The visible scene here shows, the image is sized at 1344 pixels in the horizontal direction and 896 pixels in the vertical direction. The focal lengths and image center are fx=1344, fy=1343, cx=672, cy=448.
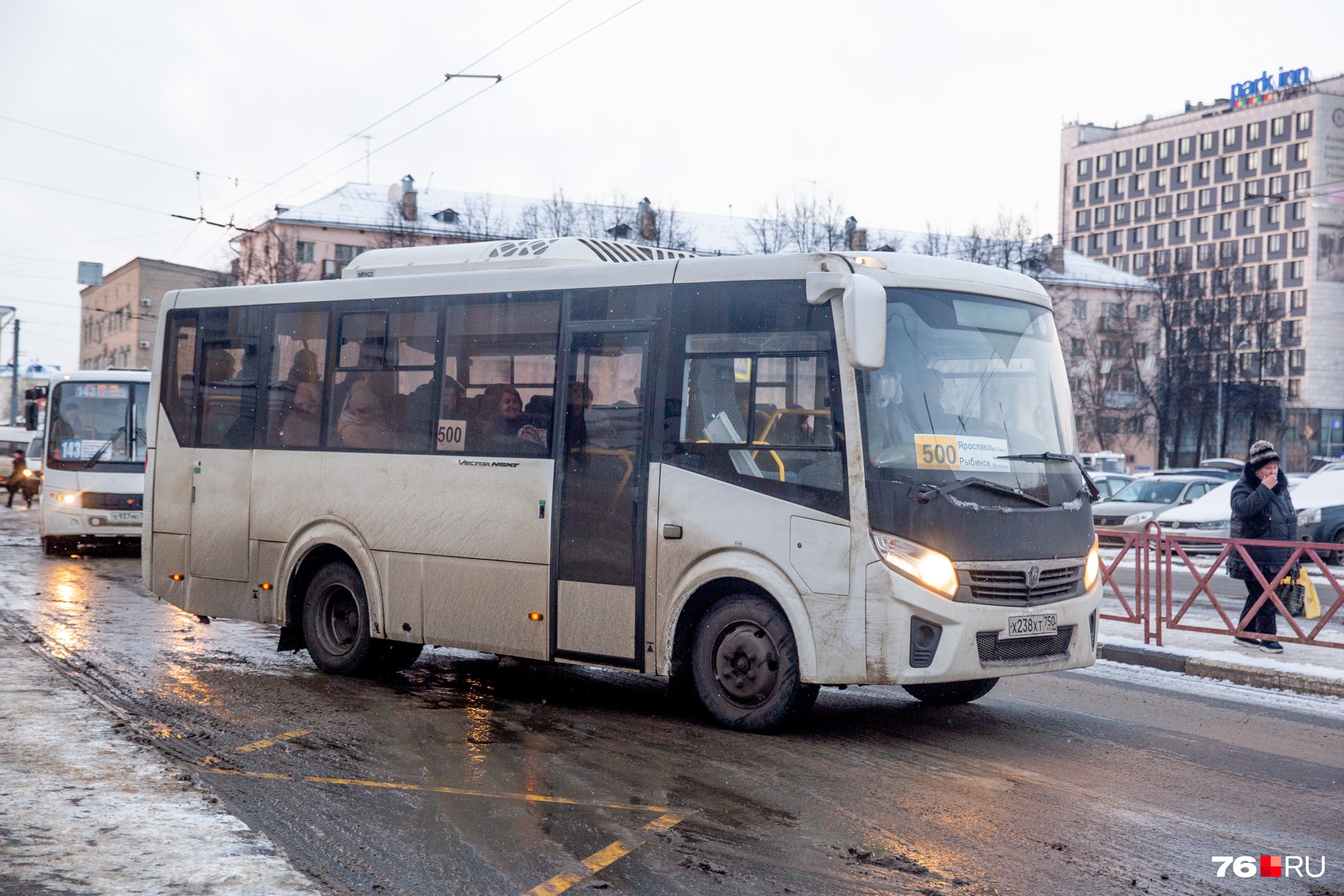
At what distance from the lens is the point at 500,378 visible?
29.3 ft

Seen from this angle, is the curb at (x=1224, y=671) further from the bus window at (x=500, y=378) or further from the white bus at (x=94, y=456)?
the white bus at (x=94, y=456)

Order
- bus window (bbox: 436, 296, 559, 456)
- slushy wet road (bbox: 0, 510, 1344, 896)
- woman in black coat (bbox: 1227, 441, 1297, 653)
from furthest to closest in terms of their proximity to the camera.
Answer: woman in black coat (bbox: 1227, 441, 1297, 653) → bus window (bbox: 436, 296, 559, 456) → slushy wet road (bbox: 0, 510, 1344, 896)

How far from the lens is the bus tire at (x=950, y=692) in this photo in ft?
29.1

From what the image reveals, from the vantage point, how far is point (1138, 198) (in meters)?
114

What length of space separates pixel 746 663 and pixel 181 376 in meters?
5.81

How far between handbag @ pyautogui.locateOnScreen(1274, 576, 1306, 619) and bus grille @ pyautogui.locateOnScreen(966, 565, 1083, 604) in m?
4.53

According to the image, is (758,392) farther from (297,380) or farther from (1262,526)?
(1262,526)

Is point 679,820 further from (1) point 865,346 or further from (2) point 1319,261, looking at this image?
(2) point 1319,261

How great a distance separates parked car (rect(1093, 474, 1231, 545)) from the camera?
26.9m

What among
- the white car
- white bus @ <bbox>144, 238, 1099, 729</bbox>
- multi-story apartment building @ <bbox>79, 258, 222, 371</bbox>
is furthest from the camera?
multi-story apartment building @ <bbox>79, 258, 222, 371</bbox>

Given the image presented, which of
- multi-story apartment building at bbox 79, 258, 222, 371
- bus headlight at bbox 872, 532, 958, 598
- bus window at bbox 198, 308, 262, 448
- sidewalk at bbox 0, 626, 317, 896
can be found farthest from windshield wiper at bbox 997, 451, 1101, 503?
multi-story apartment building at bbox 79, 258, 222, 371

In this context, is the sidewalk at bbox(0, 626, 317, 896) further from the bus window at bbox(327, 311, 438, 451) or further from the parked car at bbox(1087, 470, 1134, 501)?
the parked car at bbox(1087, 470, 1134, 501)

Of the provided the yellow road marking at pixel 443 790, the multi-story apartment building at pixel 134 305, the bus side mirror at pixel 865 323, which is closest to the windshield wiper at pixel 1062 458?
the bus side mirror at pixel 865 323

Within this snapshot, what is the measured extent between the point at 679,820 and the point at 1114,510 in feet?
75.1
